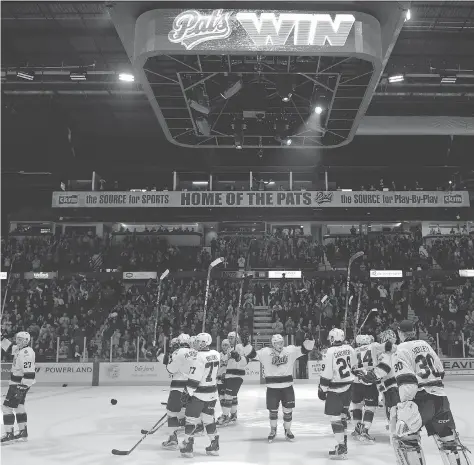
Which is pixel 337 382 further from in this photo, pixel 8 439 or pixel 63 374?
pixel 63 374

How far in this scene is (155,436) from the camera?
30.5ft

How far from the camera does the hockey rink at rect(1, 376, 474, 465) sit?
303 inches

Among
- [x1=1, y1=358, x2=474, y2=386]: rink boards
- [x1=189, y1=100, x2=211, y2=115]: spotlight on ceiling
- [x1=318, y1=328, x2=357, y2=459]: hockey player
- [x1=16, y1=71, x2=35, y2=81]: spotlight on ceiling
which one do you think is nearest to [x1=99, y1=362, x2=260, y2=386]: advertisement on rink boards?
[x1=1, y1=358, x2=474, y2=386]: rink boards

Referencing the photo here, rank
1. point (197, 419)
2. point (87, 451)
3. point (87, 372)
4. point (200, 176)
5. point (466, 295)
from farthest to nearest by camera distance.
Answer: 1. point (200, 176)
2. point (466, 295)
3. point (87, 372)
4. point (87, 451)
5. point (197, 419)

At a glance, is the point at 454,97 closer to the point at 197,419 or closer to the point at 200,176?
the point at 200,176

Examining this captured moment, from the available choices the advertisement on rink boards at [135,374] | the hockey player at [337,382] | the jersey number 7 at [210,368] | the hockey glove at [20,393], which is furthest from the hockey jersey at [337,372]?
the advertisement on rink boards at [135,374]

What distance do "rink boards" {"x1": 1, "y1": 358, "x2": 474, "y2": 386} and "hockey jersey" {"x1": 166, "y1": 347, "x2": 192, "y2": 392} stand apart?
34.1 ft

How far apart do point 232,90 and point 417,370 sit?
652cm

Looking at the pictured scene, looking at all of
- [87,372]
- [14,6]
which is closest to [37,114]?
[14,6]

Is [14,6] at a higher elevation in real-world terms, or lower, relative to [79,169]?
higher

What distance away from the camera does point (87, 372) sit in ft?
63.3

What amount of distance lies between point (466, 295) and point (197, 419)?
20.5m

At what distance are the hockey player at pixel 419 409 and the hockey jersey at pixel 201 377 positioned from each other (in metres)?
2.93

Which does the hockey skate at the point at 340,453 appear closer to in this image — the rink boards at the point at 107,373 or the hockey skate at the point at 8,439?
the hockey skate at the point at 8,439
